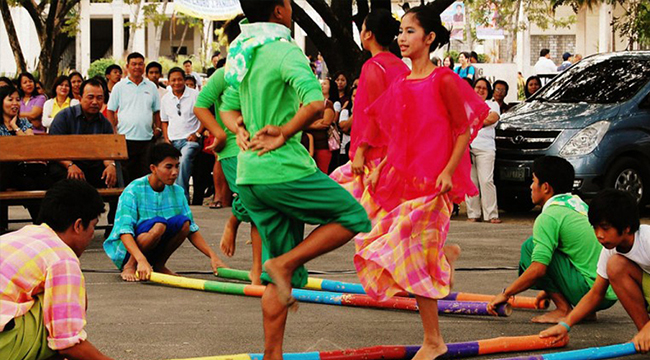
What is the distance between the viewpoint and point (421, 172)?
22.6 feet

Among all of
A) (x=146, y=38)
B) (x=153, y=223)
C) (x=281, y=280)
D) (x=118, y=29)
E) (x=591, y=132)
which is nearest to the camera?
(x=281, y=280)

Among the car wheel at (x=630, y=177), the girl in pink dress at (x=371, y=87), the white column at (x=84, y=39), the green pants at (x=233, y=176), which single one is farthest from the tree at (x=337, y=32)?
the white column at (x=84, y=39)

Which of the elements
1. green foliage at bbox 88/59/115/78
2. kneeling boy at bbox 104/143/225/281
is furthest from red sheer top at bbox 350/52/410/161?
green foliage at bbox 88/59/115/78

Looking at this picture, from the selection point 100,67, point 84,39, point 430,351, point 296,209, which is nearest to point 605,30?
point 100,67

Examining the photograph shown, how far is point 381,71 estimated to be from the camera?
7.90m

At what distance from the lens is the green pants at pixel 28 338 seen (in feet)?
16.7

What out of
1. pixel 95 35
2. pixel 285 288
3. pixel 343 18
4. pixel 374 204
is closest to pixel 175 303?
pixel 374 204

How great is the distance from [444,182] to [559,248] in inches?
46.4

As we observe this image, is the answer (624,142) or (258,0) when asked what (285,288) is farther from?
(624,142)

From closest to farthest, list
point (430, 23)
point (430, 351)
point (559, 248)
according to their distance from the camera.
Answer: point (430, 351), point (430, 23), point (559, 248)

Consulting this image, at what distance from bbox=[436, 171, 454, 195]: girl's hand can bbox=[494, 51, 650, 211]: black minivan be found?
772 cm

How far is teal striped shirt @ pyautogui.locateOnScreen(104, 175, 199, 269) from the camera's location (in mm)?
9406

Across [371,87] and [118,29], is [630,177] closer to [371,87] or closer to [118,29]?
[371,87]

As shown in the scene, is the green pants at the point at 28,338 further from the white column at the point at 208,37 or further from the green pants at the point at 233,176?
the white column at the point at 208,37
